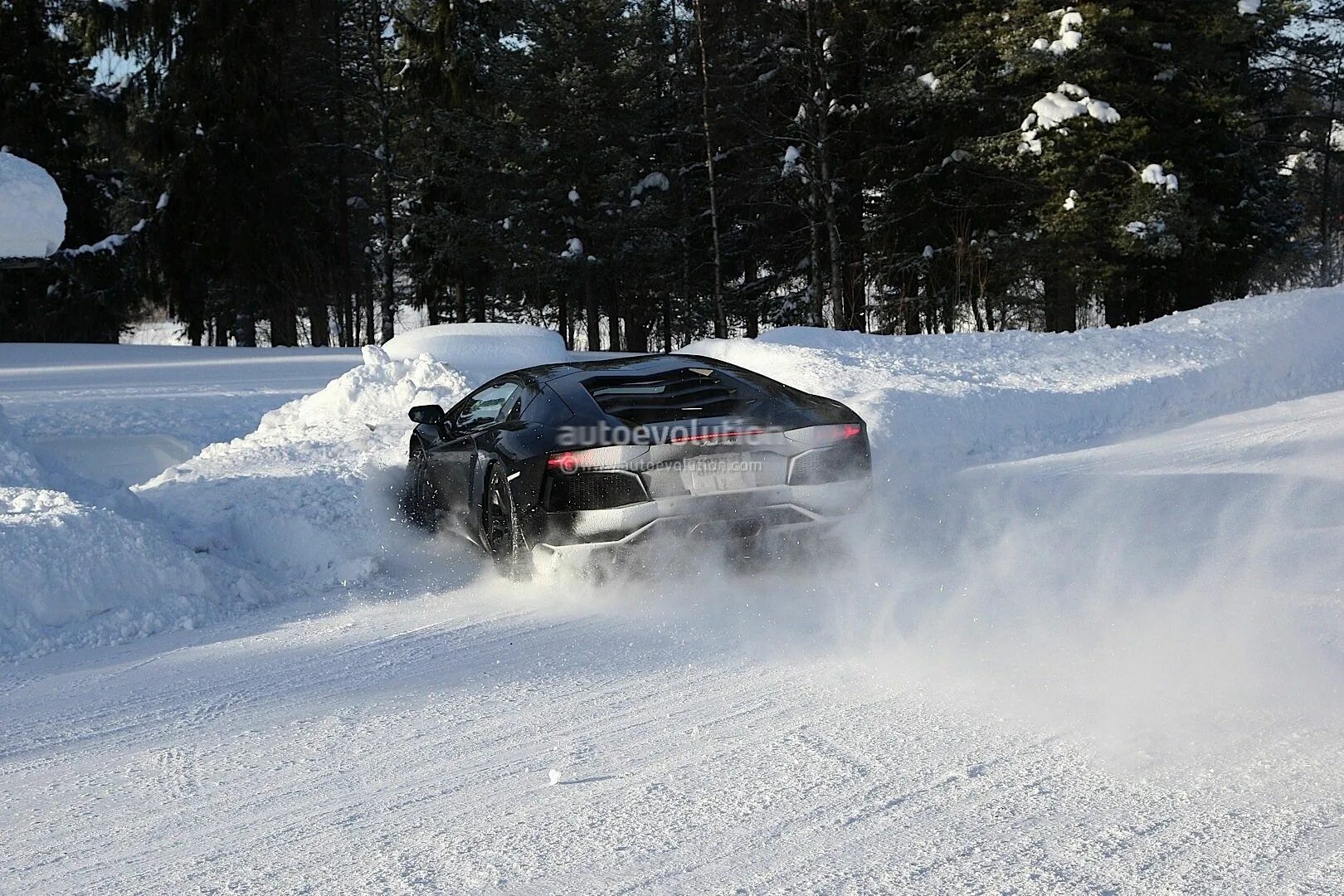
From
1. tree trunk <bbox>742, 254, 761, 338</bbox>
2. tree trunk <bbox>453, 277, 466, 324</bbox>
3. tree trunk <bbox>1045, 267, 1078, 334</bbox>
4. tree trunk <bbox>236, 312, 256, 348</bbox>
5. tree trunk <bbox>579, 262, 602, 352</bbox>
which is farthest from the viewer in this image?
tree trunk <bbox>742, 254, 761, 338</bbox>

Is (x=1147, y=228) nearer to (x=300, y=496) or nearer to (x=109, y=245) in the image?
(x=300, y=496)

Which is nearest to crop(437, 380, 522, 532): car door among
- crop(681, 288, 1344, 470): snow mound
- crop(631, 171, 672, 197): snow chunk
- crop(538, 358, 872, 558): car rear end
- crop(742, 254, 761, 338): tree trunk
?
crop(538, 358, 872, 558): car rear end

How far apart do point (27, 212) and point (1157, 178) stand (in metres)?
23.8

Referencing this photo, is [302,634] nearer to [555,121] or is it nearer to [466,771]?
[466,771]

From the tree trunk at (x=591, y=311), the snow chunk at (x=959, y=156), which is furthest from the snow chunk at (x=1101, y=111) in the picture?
the tree trunk at (x=591, y=311)

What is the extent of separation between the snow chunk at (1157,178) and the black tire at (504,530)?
23.0 m

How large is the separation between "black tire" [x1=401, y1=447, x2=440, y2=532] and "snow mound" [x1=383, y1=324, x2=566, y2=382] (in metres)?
4.43

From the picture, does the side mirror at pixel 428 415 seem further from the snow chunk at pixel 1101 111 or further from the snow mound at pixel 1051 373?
the snow chunk at pixel 1101 111

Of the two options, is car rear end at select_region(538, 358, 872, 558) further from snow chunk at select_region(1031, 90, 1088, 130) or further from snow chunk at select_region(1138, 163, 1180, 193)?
snow chunk at select_region(1138, 163, 1180, 193)

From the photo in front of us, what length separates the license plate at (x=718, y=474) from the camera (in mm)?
5773

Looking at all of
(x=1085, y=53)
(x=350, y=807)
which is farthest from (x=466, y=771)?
(x=1085, y=53)

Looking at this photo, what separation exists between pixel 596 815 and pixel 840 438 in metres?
3.17

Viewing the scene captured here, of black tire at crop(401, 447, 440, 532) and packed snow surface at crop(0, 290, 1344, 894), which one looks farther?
black tire at crop(401, 447, 440, 532)

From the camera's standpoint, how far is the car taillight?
600 cm
